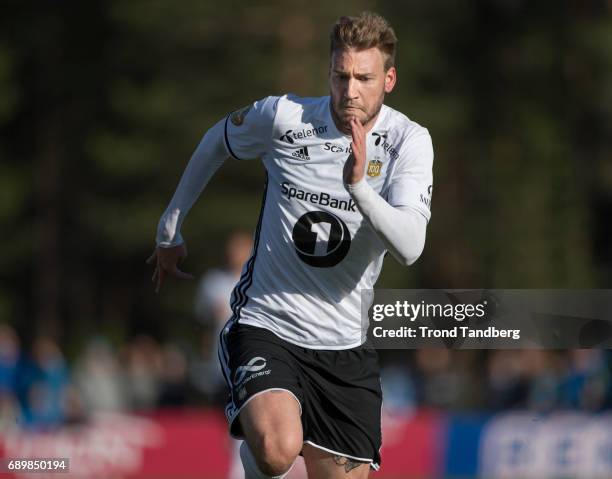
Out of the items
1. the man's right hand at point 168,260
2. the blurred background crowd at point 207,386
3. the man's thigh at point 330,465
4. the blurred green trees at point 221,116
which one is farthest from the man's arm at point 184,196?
the blurred green trees at point 221,116

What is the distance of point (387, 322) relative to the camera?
6664mm

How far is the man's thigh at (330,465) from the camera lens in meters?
6.42

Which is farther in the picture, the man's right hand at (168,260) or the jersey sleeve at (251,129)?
the man's right hand at (168,260)

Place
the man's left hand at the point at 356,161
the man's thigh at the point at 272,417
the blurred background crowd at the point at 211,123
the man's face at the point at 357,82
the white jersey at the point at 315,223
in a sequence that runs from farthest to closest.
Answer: the blurred background crowd at the point at 211,123 < the white jersey at the point at 315,223 < the man's face at the point at 357,82 < the man's thigh at the point at 272,417 < the man's left hand at the point at 356,161

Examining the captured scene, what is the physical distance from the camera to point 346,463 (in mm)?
6434

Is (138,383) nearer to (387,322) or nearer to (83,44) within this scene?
(387,322)

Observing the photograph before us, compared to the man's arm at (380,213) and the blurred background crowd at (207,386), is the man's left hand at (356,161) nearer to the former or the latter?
the man's arm at (380,213)

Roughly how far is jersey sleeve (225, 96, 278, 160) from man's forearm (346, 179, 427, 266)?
0.93 m

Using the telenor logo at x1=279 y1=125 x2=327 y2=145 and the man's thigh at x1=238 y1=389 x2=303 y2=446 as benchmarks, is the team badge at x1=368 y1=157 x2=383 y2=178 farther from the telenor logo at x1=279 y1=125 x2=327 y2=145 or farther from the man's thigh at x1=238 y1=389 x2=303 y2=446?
the man's thigh at x1=238 y1=389 x2=303 y2=446

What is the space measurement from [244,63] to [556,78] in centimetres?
988

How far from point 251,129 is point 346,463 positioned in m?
1.70

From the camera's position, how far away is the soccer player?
6.15 m

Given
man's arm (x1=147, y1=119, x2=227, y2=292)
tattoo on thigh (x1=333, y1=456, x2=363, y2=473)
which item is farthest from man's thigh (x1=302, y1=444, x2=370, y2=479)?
man's arm (x1=147, y1=119, x2=227, y2=292)

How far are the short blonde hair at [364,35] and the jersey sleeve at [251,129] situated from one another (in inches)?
21.2
